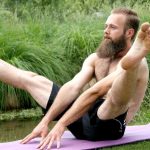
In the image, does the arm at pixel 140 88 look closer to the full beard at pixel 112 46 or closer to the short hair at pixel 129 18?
the full beard at pixel 112 46

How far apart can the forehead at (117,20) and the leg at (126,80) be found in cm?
56

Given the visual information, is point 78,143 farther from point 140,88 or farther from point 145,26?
point 145,26

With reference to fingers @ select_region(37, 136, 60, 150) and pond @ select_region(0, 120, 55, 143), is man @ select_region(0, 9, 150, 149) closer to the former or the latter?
fingers @ select_region(37, 136, 60, 150)

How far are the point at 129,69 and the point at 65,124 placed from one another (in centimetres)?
60

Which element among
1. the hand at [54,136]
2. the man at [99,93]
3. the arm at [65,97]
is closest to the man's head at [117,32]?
the man at [99,93]

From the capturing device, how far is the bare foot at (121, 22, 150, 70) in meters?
2.69

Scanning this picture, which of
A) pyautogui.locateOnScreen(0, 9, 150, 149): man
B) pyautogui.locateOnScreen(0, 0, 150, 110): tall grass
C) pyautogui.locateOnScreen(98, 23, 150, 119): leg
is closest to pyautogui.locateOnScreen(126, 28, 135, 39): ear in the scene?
pyautogui.locateOnScreen(0, 9, 150, 149): man

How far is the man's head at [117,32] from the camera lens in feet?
11.2

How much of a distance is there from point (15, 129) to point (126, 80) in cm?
245

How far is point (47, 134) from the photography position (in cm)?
325

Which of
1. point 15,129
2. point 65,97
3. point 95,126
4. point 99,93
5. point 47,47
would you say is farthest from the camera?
point 47,47

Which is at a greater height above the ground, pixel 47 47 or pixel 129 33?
pixel 129 33

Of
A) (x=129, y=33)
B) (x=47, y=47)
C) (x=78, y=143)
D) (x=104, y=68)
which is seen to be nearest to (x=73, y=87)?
(x=104, y=68)

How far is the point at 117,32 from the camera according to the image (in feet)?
11.2
